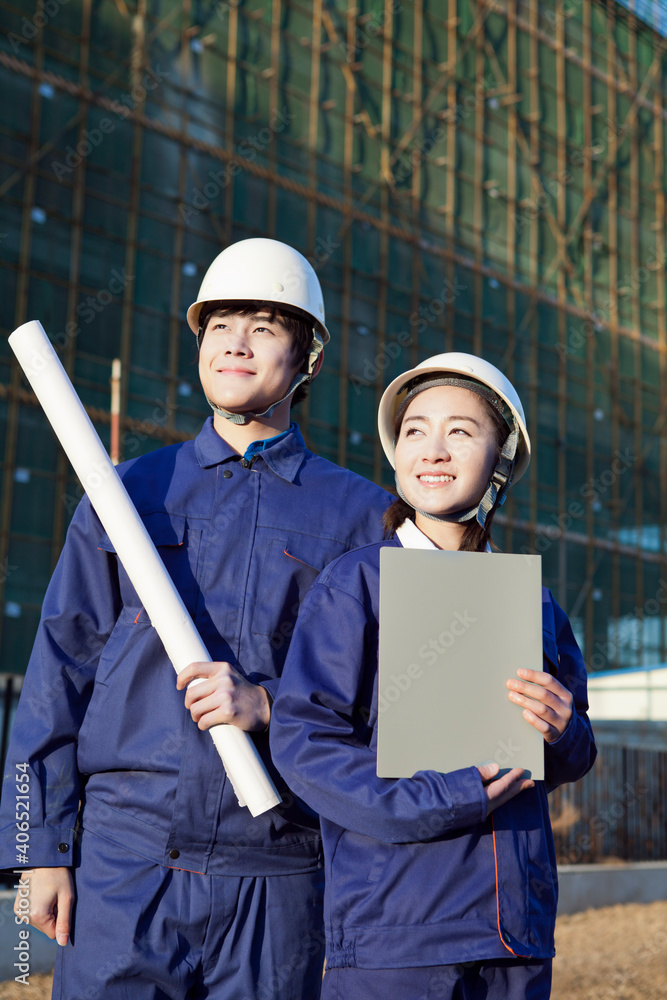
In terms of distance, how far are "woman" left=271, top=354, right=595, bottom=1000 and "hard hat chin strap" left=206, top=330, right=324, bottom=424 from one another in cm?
59

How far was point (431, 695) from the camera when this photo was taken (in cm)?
185

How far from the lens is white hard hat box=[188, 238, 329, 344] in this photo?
2557 millimetres

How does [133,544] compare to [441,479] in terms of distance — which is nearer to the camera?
[441,479]

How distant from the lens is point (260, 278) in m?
2.56

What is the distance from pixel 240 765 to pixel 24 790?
1.58 feet

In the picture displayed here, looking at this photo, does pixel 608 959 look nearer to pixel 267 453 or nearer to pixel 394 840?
pixel 267 453

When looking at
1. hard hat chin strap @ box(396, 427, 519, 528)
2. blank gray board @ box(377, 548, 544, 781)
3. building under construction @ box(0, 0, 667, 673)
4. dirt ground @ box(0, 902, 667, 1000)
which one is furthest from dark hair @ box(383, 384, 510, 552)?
building under construction @ box(0, 0, 667, 673)

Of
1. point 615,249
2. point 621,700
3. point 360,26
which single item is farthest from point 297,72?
point 621,700

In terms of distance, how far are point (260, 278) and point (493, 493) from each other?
0.77 meters

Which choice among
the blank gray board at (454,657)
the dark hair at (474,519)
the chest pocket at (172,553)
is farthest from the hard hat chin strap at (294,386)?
the blank gray board at (454,657)

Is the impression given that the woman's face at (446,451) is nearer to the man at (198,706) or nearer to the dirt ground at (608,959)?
the man at (198,706)


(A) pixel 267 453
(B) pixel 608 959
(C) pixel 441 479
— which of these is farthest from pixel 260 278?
(B) pixel 608 959

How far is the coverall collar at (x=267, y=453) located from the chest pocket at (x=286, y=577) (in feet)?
0.56

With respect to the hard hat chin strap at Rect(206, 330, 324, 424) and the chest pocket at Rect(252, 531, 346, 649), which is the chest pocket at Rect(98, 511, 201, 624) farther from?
the hard hat chin strap at Rect(206, 330, 324, 424)
